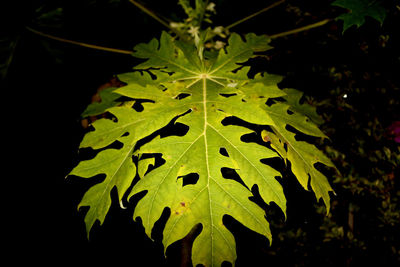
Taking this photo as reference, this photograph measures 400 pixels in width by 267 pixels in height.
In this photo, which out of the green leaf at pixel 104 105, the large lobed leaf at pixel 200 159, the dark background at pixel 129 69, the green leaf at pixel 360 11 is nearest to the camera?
the large lobed leaf at pixel 200 159

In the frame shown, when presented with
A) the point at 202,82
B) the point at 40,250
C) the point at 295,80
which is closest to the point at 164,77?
the point at 202,82

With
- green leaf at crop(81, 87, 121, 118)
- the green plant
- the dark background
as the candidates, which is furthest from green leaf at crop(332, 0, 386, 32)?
green leaf at crop(81, 87, 121, 118)

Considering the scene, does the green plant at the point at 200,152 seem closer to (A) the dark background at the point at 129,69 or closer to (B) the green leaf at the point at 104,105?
(B) the green leaf at the point at 104,105

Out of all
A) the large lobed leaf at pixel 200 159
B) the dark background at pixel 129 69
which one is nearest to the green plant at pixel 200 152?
the large lobed leaf at pixel 200 159

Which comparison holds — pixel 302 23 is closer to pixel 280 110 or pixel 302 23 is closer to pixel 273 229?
pixel 280 110

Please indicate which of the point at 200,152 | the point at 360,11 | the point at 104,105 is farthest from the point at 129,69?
the point at 360,11

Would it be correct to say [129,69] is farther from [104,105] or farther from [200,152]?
[200,152]
